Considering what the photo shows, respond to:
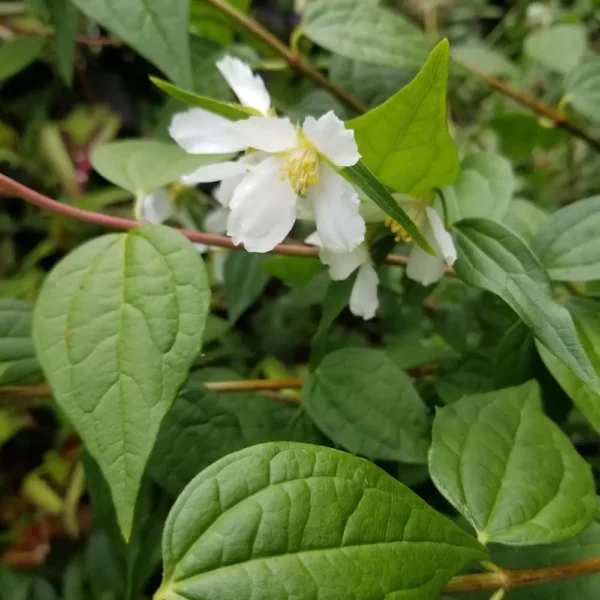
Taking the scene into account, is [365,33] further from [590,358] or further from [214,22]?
[590,358]

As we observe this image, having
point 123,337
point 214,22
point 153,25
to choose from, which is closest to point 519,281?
point 123,337

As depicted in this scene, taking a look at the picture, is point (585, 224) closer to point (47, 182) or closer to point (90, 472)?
point (90, 472)

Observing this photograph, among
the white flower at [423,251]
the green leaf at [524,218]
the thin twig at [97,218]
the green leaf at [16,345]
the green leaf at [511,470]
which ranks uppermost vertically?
the white flower at [423,251]

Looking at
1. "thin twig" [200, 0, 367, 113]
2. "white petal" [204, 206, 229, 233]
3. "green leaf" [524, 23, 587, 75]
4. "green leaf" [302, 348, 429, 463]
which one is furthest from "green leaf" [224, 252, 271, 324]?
"green leaf" [524, 23, 587, 75]

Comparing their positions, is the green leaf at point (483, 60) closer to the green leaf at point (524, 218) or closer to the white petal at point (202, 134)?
the green leaf at point (524, 218)

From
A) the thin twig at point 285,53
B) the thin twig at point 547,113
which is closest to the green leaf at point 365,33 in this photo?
the thin twig at point 285,53

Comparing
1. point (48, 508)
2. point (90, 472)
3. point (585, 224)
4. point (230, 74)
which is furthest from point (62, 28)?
point (48, 508)

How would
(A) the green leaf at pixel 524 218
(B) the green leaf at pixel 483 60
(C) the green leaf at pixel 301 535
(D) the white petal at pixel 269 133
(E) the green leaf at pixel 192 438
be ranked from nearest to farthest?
1. (C) the green leaf at pixel 301 535
2. (D) the white petal at pixel 269 133
3. (E) the green leaf at pixel 192 438
4. (A) the green leaf at pixel 524 218
5. (B) the green leaf at pixel 483 60
